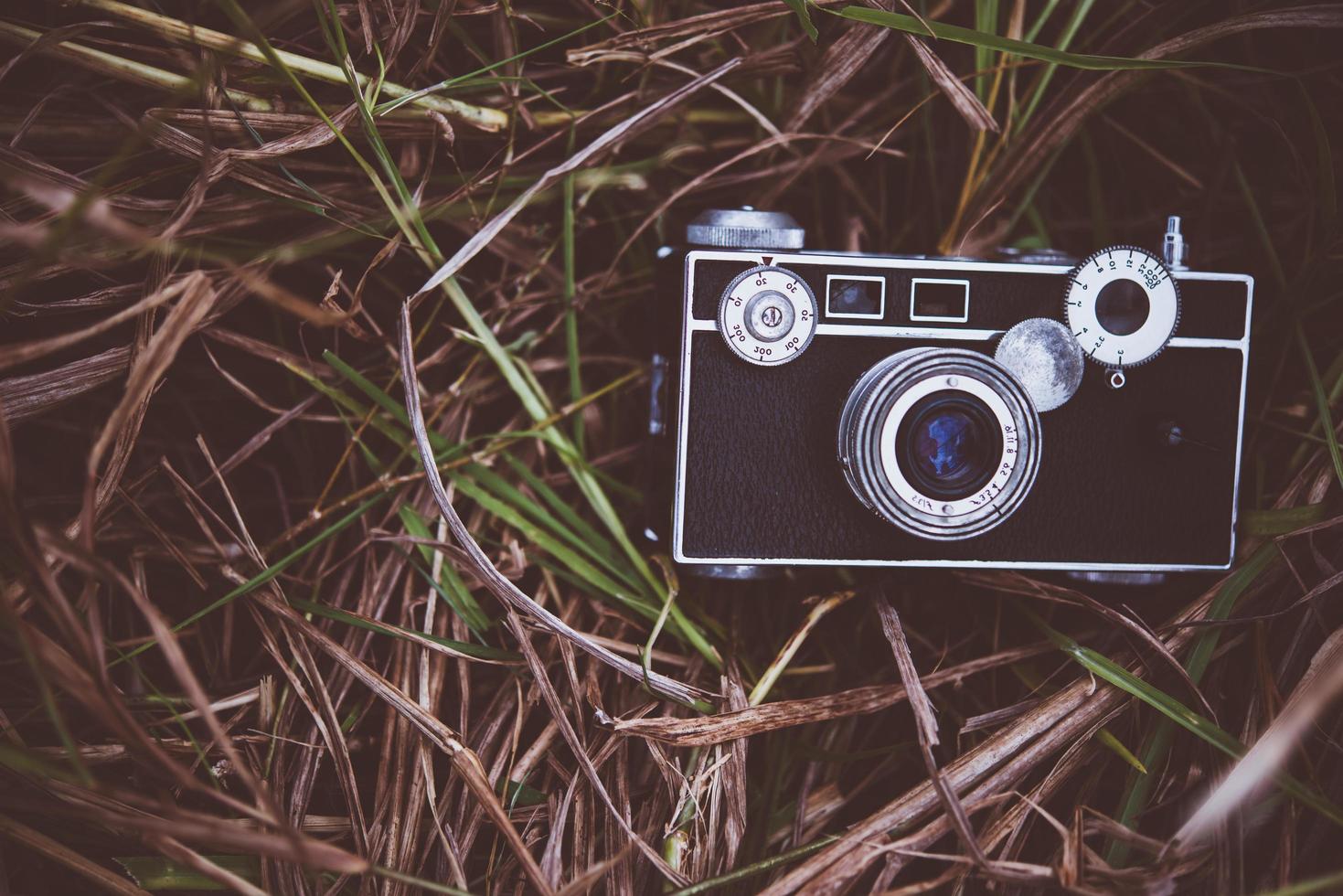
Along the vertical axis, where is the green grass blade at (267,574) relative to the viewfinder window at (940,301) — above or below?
below

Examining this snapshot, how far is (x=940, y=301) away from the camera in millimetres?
881

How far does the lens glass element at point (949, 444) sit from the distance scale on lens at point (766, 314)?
0.15m

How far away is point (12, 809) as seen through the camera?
0.93 m

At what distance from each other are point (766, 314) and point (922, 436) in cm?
22

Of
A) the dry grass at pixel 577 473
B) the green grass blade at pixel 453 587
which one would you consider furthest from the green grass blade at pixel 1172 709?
the green grass blade at pixel 453 587

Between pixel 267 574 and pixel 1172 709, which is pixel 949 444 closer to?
pixel 1172 709

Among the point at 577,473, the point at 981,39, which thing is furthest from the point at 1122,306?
the point at 577,473

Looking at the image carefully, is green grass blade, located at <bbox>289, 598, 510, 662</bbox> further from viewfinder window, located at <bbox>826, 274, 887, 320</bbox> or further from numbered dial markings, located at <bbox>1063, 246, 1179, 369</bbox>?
numbered dial markings, located at <bbox>1063, 246, 1179, 369</bbox>

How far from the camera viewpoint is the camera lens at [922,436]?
2.83 ft

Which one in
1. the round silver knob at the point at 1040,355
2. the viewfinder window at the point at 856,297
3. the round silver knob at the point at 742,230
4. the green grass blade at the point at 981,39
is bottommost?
the round silver knob at the point at 1040,355

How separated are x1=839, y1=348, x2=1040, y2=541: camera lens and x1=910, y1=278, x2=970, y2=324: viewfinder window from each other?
0.14 ft

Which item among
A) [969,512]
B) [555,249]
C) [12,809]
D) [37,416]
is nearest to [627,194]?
[555,249]

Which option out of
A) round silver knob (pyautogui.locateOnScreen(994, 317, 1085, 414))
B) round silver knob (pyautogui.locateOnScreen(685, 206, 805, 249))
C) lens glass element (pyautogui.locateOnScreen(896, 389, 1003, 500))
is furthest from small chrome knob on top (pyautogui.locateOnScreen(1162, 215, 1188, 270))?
round silver knob (pyautogui.locateOnScreen(685, 206, 805, 249))

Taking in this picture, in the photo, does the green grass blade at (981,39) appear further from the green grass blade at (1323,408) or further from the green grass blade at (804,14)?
the green grass blade at (1323,408)
